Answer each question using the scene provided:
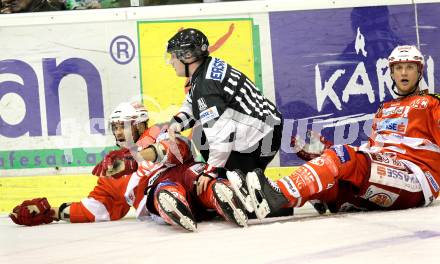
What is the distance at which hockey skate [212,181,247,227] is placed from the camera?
3.59 meters

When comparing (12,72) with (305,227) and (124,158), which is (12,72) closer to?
(124,158)

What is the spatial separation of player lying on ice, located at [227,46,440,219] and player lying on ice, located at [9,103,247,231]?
0.23m

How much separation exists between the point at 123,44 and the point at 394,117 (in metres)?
2.18

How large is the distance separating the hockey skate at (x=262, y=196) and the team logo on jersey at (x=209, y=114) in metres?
0.63

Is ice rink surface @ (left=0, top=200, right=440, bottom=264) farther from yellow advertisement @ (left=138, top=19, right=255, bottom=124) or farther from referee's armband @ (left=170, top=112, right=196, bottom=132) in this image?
yellow advertisement @ (left=138, top=19, right=255, bottom=124)

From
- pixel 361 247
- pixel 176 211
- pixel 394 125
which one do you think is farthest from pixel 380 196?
pixel 361 247

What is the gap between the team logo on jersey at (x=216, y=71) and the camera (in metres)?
4.24

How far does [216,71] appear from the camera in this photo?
4.27 m

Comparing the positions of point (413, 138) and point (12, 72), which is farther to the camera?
point (12, 72)

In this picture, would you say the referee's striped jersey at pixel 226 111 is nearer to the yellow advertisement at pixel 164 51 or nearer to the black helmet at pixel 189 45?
the black helmet at pixel 189 45

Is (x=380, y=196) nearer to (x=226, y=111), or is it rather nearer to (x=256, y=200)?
(x=256, y=200)

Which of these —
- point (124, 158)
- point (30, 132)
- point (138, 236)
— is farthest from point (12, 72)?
point (138, 236)

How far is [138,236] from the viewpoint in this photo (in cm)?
361

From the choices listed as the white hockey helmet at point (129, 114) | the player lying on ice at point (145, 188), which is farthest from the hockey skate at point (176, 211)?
the white hockey helmet at point (129, 114)
